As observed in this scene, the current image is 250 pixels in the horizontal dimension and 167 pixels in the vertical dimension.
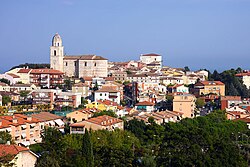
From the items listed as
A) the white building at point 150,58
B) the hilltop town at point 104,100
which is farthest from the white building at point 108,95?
the white building at point 150,58

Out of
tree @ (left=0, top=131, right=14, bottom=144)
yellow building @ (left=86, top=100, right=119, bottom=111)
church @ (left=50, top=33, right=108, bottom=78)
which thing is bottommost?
tree @ (left=0, top=131, right=14, bottom=144)

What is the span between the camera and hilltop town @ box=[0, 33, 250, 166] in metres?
31.1

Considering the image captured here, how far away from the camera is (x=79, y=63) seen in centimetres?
6178

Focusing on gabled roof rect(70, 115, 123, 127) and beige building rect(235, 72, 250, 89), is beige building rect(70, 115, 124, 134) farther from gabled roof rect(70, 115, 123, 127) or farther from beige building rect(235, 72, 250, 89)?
beige building rect(235, 72, 250, 89)

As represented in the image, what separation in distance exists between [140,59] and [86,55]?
721 inches

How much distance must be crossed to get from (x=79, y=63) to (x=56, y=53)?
2.67 meters

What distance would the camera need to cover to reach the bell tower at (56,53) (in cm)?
6147

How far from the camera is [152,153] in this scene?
26.5 m

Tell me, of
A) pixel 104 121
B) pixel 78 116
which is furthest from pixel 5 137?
A: pixel 78 116

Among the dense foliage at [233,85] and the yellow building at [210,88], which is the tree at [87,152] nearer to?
the yellow building at [210,88]

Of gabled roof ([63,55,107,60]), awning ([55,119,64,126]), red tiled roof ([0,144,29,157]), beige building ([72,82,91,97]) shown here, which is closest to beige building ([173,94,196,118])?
beige building ([72,82,91,97])

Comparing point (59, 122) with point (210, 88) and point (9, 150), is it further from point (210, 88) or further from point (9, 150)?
point (210, 88)

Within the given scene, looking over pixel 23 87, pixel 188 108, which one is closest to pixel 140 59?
pixel 23 87

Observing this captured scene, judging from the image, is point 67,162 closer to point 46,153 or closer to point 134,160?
point 46,153
